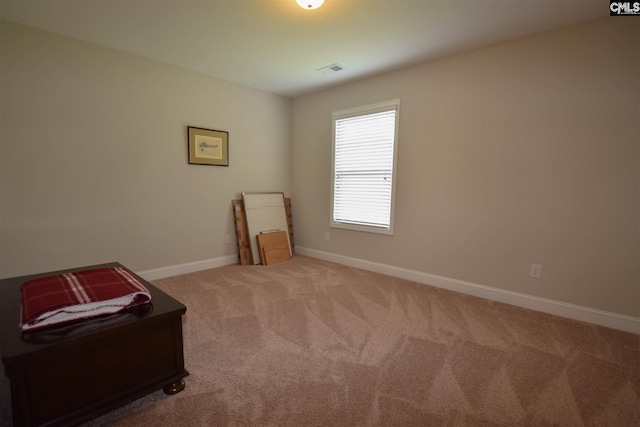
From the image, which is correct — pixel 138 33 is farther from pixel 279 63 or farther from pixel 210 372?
pixel 210 372

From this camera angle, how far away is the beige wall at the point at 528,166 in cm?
225

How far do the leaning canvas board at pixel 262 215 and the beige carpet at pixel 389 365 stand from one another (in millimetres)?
1201

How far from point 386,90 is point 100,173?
3267 mm

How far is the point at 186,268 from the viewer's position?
142 inches

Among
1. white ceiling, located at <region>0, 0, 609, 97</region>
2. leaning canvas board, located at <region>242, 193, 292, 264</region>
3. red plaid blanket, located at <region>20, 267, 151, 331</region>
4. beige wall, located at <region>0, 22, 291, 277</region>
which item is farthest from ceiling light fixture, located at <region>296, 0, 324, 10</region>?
leaning canvas board, located at <region>242, 193, 292, 264</region>

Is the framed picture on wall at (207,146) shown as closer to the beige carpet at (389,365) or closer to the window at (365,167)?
the window at (365,167)

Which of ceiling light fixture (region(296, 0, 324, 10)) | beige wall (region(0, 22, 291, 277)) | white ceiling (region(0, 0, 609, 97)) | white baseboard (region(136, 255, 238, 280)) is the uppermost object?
white ceiling (region(0, 0, 609, 97))

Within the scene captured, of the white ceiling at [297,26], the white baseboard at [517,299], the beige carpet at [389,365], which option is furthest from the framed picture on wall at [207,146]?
the white baseboard at [517,299]

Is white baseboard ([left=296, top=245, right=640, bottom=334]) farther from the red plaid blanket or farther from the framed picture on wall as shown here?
the red plaid blanket

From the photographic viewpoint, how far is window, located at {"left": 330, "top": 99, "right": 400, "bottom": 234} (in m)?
3.50

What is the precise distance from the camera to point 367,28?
244 centimetres

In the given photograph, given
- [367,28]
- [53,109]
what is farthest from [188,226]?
[367,28]

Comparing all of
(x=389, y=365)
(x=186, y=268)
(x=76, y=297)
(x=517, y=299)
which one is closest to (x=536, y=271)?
(x=517, y=299)

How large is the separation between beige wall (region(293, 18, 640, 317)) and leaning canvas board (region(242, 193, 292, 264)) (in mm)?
1628
